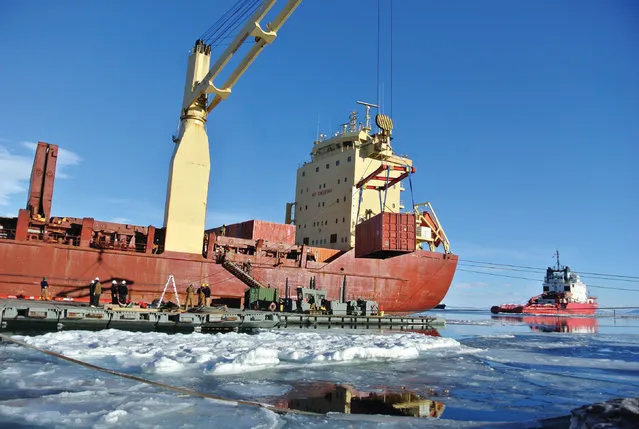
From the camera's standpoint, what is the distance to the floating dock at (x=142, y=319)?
12.7m

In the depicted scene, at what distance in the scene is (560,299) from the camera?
58.7 m

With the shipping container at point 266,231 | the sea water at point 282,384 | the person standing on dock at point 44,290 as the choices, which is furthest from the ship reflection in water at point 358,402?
the shipping container at point 266,231

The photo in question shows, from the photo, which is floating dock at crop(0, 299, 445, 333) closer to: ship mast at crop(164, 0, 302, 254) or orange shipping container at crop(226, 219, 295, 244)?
ship mast at crop(164, 0, 302, 254)

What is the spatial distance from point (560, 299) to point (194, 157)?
55.6 m

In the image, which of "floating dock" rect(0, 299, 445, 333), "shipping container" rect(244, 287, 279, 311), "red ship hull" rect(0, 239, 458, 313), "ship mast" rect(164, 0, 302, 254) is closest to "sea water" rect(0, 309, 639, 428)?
"floating dock" rect(0, 299, 445, 333)

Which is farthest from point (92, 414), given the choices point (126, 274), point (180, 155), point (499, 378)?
point (180, 155)

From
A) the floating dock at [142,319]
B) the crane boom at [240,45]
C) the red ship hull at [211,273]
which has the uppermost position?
the crane boom at [240,45]

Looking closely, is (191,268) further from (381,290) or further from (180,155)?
(381,290)

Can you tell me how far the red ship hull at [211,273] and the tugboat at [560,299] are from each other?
3604cm

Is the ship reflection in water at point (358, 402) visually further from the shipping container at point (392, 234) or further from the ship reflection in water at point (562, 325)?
the ship reflection in water at point (562, 325)

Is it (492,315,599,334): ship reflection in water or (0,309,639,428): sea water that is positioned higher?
(0,309,639,428): sea water

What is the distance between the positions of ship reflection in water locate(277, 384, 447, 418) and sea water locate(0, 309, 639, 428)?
0.02 m

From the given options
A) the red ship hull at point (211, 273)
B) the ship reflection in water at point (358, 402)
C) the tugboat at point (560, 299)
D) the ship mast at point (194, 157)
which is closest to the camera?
the ship reflection in water at point (358, 402)

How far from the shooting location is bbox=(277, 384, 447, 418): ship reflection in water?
6.05m
